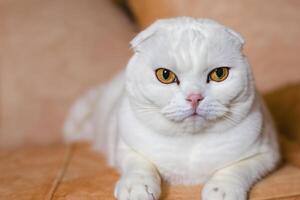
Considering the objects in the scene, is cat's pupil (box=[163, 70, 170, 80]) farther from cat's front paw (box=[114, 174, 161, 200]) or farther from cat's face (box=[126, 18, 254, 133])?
cat's front paw (box=[114, 174, 161, 200])

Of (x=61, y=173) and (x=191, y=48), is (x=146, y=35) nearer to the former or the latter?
(x=191, y=48)

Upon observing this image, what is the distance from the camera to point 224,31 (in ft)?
3.19

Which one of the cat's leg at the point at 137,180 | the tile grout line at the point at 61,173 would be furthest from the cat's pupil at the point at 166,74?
the tile grout line at the point at 61,173

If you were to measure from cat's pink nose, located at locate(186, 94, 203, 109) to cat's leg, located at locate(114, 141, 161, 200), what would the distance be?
17 centimetres

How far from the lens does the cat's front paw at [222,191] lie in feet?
2.97

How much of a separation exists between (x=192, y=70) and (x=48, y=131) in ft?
2.97

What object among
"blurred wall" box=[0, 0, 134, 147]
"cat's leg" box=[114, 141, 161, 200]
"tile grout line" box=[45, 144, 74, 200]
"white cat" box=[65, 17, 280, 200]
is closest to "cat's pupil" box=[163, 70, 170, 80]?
"white cat" box=[65, 17, 280, 200]

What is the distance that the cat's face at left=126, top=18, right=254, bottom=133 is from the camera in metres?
0.91

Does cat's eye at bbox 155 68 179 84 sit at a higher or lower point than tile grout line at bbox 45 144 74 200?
higher

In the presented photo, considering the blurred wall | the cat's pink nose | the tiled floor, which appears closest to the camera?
the cat's pink nose

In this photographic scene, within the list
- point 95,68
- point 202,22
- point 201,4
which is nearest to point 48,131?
point 95,68

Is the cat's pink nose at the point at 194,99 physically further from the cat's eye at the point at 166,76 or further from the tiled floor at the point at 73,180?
the tiled floor at the point at 73,180

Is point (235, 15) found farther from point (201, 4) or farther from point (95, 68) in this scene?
point (95, 68)

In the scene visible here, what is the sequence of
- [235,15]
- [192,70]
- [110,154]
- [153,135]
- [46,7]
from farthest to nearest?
[46,7] < [235,15] < [110,154] < [153,135] < [192,70]
